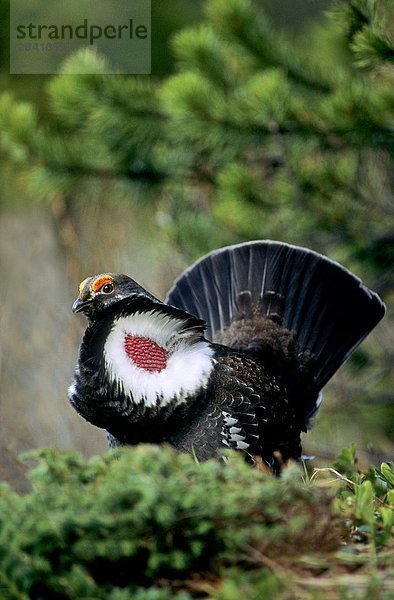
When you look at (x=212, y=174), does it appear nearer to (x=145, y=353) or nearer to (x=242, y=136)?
Result: (x=242, y=136)

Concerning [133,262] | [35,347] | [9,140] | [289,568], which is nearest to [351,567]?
[289,568]

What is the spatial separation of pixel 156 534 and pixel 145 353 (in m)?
1.69

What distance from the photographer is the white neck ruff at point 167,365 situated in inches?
145

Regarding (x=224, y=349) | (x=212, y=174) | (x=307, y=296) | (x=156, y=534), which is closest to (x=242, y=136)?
(x=212, y=174)

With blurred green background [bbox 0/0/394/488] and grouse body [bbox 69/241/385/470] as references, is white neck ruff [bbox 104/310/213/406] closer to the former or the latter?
grouse body [bbox 69/241/385/470]

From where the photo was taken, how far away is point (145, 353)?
151 inches

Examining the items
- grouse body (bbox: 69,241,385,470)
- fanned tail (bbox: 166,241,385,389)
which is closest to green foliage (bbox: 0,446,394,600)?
grouse body (bbox: 69,241,385,470)

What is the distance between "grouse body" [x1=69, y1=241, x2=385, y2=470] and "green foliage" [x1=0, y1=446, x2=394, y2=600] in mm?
1343

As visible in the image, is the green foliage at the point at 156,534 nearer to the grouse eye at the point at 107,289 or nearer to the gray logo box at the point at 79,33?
the grouse eye at the point at 107,289

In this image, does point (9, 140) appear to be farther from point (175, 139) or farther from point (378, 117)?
point (378, 117)

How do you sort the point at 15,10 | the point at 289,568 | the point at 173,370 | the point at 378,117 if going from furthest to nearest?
1. the point at 15,10
2. the point at 378,117
3. the point at 173,370
4. the point at 289,568

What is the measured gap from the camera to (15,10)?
8.72 metres

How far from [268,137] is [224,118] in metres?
0.31

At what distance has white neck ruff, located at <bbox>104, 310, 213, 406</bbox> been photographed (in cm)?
369
